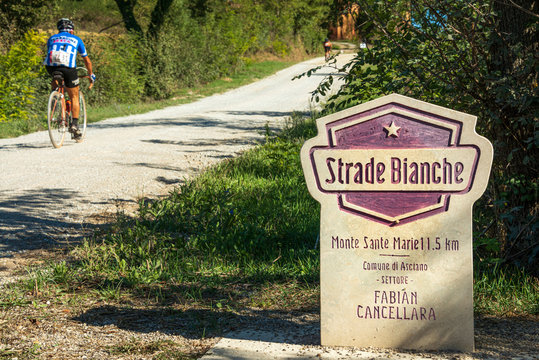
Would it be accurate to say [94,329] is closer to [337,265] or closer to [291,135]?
[337,265]

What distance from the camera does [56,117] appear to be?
9.91m

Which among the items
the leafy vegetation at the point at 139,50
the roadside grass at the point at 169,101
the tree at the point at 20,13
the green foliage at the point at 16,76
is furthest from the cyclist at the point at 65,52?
the tree at the point at 20,13

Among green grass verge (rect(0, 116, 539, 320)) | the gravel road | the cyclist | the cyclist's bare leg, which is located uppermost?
the cyclist

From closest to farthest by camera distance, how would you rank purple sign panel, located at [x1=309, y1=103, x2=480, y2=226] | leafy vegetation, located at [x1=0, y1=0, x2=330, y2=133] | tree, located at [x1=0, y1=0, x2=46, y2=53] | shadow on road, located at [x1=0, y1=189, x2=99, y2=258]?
purple sign panel, located at [x1=309, y1=103, x2=480, y2=226] → shadow on road, located at [x1=0, y1=189, x2=99, y2=258] → leafy vegetation, located at [x1=0, y1=0, x2=330, y2=133] → tree, located at [x1=0, y1=0, x2=46, y2=53]

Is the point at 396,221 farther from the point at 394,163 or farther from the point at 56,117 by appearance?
the point at 56,117

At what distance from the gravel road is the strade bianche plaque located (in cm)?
→ 295

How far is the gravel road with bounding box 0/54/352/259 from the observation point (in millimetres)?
5688

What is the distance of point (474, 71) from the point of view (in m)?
3.83

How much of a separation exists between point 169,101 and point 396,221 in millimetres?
18336

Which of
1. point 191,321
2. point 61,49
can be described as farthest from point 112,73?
point 191,321

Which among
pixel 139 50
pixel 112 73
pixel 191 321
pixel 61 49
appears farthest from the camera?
pixel 139 50

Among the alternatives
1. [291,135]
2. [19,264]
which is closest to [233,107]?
[291,135]

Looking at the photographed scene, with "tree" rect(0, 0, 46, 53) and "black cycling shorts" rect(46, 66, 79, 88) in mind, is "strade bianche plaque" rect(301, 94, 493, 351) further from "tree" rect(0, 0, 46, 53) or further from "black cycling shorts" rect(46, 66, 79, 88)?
"tree" rect(0, 0, 46, 53)

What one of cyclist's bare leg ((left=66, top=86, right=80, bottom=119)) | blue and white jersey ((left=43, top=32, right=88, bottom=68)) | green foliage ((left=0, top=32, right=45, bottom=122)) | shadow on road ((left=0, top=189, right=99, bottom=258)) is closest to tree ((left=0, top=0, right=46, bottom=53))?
green foliage ((left=0, top=32, right=45, bottom=122))
